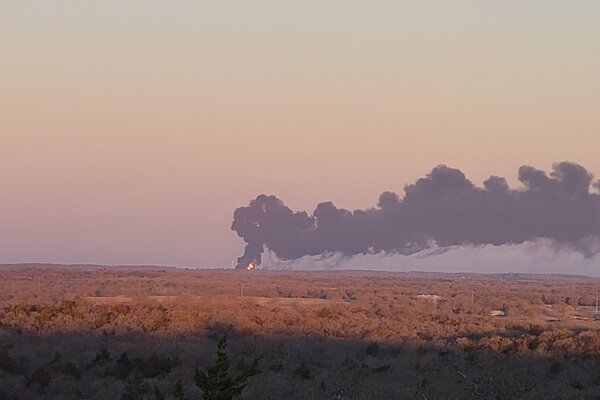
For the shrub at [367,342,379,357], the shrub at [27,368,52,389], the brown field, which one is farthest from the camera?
the shrub at [367,342,379,357]

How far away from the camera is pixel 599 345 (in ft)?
106

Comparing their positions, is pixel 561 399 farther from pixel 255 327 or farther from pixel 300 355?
→ pixel 255 327

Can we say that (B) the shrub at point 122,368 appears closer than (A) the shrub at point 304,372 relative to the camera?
Yes

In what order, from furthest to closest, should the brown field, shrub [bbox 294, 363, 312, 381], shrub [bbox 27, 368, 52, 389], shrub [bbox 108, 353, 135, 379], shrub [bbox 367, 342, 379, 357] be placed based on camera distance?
shrub [bbox 367, 342, 379, 357]
shrub [bbox 294, 363, 312, 381]
shrub [bbox 108, 353, 135, 379]
shrub [bbox 27, 368, 52, 389]
the brown field

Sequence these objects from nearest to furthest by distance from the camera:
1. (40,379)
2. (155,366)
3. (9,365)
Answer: (40,379) → (9,365) → (155,366)

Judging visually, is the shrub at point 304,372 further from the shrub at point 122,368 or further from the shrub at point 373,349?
the shrub at point 373,349

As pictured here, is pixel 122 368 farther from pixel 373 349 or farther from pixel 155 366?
pixel 373 349

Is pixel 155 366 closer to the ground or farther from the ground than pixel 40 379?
farther from the ground

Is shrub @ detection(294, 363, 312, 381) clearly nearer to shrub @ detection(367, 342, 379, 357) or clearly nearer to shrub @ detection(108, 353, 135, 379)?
shrub @ detection(108, 353, 135, 379)

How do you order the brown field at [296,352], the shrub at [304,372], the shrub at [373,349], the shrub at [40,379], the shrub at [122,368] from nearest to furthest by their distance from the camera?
1. the brown field at [296,352]
2. the shrub at [40,379]
3. the shrub at [122,368]
4. the shrub at [304,372]
5. the shrub at [373,349]

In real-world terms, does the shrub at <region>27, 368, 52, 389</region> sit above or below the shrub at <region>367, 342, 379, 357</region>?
below

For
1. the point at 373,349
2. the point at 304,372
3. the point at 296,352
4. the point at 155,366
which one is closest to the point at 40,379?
the point at 155,366

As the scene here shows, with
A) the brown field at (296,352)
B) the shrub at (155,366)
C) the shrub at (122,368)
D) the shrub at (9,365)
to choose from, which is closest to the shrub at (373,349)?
the brown field at (296,352)

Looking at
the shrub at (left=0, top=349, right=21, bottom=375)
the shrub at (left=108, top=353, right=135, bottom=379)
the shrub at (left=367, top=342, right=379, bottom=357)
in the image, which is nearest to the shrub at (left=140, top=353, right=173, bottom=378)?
the shrub at (left=108, top=353, right=135, bottom=379)
